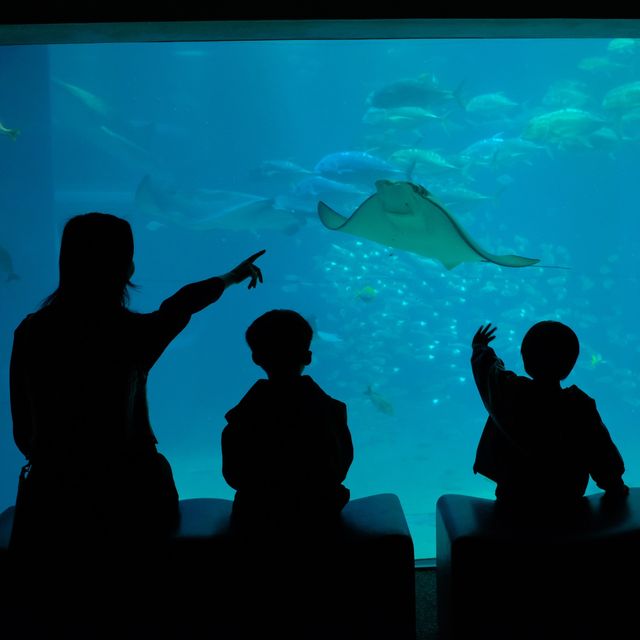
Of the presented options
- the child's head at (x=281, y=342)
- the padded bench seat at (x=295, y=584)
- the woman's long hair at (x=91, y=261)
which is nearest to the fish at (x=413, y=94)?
the child's head at (x=281, y=342)

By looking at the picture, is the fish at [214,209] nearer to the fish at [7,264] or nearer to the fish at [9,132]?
the fish at [7,264]

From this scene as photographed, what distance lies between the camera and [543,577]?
1.35 meters

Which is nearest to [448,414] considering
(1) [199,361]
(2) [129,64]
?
(1) [199,361]

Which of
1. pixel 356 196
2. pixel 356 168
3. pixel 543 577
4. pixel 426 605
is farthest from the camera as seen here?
pixel 356 196

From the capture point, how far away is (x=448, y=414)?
88.4 ft

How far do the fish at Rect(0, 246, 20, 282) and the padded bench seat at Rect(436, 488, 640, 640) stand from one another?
4.99 metres

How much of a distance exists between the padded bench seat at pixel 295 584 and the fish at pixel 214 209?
372 inches

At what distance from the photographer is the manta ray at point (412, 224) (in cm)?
289

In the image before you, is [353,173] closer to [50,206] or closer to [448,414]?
[50,206]

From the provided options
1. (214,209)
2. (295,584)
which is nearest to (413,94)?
(214,209)

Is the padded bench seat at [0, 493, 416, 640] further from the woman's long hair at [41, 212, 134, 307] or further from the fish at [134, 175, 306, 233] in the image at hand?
the fish at [134, 175, 306, 233]

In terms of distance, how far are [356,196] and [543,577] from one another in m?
7.79

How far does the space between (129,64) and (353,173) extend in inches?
593

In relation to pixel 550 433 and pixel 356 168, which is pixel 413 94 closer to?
pixel 356 168
